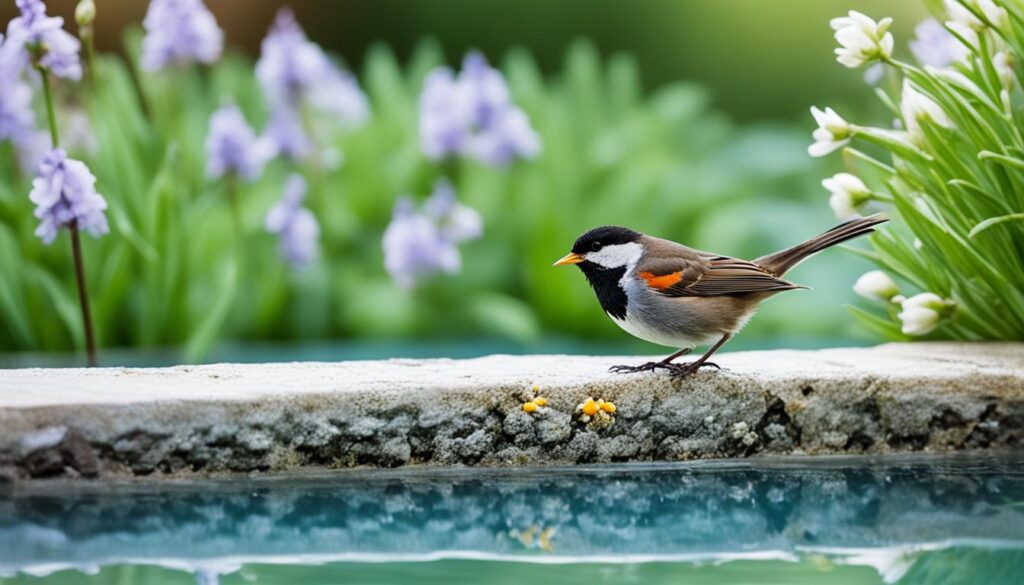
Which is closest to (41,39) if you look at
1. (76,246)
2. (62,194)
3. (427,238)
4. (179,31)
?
(62,194)

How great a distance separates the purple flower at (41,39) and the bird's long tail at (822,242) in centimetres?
186

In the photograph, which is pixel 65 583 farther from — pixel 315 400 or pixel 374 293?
pixel 374 293

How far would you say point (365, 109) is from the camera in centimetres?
713

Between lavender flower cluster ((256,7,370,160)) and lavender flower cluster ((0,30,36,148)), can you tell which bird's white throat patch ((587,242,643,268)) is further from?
lavender flower cluster ((256,7,370,160))

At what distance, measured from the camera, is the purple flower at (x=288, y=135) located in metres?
5.97

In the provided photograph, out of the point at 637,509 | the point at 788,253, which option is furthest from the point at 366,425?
the point at 788,253

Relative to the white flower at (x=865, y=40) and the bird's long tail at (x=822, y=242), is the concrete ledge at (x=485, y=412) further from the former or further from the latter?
the white flower at (x=865, y=40)

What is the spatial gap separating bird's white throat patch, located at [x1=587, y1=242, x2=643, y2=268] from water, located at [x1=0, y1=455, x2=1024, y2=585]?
0.52 metres

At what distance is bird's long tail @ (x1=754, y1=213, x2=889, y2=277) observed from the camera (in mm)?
3344

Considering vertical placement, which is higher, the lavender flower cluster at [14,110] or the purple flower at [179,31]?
the purple flower at [179,31]

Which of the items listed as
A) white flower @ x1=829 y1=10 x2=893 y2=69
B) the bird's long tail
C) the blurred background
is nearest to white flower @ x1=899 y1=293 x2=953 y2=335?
the bird's long tail

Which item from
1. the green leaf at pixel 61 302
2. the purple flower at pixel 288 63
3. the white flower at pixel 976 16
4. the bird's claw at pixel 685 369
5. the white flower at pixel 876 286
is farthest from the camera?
the purple flower at pixel 288 63

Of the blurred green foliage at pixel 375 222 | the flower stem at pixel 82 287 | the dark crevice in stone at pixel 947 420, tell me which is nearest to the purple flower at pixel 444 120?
the blurred green foliage at pixel 375 222

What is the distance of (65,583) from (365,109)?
203 inches
